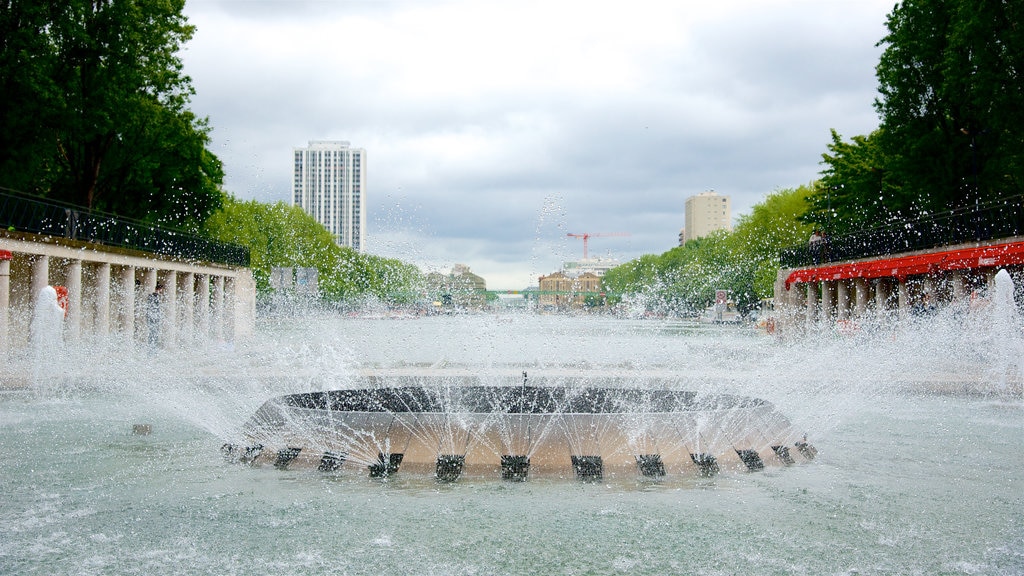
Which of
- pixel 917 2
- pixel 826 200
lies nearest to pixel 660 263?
pixel 826 200

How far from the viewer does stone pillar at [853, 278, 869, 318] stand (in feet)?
141

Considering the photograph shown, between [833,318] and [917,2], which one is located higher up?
[917,2]

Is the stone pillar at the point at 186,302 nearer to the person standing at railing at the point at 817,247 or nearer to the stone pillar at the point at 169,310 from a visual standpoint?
the stone pillar at the point at 169,310

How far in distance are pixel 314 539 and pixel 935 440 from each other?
8.67 m

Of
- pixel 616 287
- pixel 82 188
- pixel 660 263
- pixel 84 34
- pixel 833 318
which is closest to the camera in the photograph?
pixel 84 34

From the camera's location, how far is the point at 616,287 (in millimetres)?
178500

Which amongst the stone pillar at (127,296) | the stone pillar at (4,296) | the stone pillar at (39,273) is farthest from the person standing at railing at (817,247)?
the stone pillar at (4,296)

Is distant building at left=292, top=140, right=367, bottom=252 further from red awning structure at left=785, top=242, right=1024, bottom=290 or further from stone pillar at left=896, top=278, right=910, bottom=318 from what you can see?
stone pillar at left=896, top=278, right=910, bottom=318

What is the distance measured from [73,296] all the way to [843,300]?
35080mm

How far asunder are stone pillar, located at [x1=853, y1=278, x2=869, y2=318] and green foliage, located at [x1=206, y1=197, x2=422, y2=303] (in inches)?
1116

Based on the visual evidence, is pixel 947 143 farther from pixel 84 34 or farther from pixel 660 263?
pixel 660 263

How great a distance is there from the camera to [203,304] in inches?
1822

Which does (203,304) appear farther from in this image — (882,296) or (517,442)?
(517,442)

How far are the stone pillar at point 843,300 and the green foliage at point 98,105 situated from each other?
31.3m
